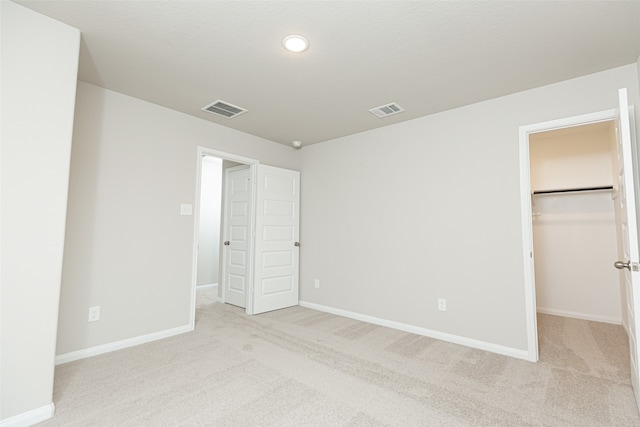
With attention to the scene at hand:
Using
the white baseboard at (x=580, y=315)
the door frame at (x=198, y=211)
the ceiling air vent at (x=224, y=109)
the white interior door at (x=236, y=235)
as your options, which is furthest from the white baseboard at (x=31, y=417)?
the white baseboard at (x=580, y=315)

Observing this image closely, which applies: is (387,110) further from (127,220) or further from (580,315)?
(580,315)

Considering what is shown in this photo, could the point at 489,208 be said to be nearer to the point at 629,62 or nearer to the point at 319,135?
the point at 629,62

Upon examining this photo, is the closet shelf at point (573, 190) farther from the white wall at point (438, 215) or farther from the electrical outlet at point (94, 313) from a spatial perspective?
the electrical outlet at point (94, 313)

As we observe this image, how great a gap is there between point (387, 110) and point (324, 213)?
175cm

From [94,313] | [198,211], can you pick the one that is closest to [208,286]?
[198,211]

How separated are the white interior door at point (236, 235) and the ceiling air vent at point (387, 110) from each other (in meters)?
2.06

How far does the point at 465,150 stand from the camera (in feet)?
10.4

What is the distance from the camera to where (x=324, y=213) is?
4465mm

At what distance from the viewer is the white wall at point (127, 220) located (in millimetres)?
2697

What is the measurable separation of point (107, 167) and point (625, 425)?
14.3 feet

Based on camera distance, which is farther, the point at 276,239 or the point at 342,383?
the point at 276,239

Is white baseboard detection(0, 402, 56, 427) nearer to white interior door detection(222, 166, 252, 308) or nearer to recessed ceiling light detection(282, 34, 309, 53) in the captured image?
white interior door detection(222, 166, 252, 308)

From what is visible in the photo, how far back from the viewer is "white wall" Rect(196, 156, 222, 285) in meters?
Result: 6.11

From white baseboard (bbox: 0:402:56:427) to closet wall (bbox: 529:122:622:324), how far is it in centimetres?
548
